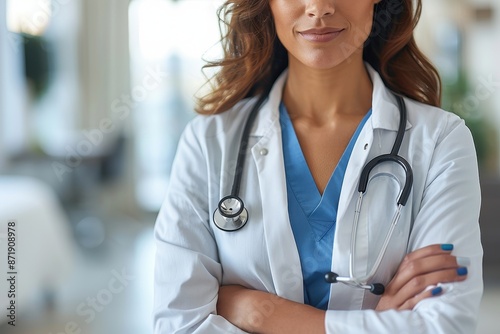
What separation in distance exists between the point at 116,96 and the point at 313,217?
527 centimetres

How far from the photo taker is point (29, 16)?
5.80 meters

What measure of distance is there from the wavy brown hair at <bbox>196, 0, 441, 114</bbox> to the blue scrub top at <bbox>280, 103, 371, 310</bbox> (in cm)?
18

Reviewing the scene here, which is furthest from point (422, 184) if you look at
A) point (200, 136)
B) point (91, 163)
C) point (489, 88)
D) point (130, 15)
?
point (130, 15)

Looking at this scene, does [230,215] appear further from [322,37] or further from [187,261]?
[322,37]

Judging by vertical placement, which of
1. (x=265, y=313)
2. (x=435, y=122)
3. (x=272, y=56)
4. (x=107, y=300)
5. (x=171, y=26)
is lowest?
(x=107, y=300)

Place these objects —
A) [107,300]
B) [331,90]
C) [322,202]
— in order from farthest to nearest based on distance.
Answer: [107,300], [331,90], [322,202]

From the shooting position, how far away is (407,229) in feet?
4.26

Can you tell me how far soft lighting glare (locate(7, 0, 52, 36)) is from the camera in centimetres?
555

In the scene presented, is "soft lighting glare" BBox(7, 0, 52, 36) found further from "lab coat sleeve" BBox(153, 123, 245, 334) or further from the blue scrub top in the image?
the blue scrub top

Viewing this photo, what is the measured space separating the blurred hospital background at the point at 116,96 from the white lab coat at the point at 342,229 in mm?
3295

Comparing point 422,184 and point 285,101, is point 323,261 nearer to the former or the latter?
point 422,184

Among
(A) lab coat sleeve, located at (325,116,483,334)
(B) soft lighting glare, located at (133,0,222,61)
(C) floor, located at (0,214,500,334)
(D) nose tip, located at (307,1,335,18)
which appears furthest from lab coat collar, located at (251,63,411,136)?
(B) soft lighting glare, located at (133,0,222,61)

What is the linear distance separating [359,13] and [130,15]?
209 inches

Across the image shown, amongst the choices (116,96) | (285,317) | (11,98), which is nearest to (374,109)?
(285,317)
